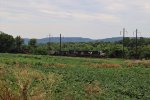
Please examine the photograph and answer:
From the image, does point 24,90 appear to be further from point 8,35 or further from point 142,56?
point 8,35

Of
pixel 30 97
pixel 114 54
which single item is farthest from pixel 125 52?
pixel 30 97

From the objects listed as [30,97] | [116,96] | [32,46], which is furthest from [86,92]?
[32,46]

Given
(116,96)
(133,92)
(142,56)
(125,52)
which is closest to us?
(116,96)

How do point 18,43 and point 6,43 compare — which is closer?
point 6,43

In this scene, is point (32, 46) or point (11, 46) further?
point (32, 46)

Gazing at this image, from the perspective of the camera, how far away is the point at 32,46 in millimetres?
104688

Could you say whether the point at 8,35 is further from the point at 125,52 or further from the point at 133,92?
the point at 133,92

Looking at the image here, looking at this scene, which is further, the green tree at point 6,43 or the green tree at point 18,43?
the green tree at point 18,43

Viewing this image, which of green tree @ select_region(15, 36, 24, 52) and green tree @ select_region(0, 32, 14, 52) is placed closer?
green tree @ select_region(0, 32, 14, 52)

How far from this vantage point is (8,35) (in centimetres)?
9375

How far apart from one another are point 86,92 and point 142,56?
68002 millimetres

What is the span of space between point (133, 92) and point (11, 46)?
74795 mm

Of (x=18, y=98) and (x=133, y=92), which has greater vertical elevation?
(x=18, y=98)

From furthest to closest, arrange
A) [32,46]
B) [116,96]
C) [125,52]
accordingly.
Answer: [32,46], [125,52], [116,96]
